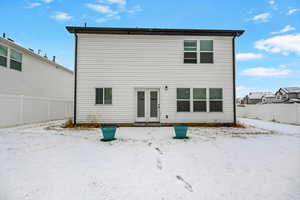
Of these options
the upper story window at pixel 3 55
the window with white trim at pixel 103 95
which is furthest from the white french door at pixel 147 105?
the upper story window at pixel 3 55

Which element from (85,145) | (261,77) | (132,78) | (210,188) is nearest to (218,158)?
(210,188)

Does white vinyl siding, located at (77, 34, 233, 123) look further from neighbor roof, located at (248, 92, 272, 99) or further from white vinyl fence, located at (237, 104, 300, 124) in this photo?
neighbor roof, located at (248, 92, 272, 99)

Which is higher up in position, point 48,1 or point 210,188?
point 48,1

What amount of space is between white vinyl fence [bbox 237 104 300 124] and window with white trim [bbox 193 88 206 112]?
244 inches

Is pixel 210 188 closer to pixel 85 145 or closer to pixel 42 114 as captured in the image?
pixel 85 145

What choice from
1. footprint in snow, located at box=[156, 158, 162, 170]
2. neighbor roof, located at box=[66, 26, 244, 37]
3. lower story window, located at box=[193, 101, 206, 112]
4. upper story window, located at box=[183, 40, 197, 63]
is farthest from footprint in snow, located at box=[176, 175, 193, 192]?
neighbor roof, located at box=[66, 26, 244, 37]

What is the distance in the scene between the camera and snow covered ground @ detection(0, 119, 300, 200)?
7.93 feet

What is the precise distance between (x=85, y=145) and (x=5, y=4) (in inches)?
340

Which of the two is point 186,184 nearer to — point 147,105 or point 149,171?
point 149,171

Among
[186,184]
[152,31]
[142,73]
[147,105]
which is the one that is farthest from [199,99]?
[186,184]

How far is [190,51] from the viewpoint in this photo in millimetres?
9367

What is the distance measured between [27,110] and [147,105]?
7462mm

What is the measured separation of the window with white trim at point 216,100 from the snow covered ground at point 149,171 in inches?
167

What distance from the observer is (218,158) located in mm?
3965
